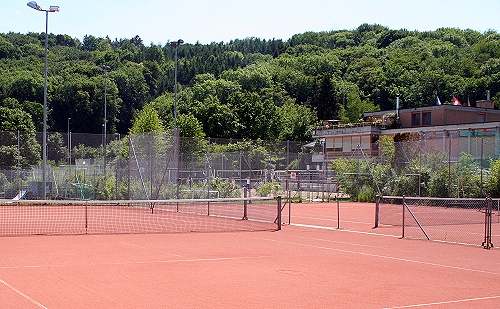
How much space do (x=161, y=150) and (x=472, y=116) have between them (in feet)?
126

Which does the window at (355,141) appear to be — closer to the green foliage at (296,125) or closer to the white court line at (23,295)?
the green foliage at (296,125)

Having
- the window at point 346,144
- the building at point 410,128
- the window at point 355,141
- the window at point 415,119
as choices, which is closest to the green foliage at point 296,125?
the building at point 410,128

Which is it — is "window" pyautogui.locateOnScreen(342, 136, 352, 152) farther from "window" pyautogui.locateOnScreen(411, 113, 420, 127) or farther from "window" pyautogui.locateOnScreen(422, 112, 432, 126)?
"window" pyautogui.locateOnScreen(422, 112, 432, 126)

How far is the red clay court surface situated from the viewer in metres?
9.36

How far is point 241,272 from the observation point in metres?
12.3

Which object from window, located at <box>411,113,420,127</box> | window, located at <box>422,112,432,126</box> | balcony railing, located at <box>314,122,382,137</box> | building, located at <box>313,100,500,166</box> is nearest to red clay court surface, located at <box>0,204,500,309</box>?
building, located at <box>313,100,500,166</box>

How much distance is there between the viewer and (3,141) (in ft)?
124

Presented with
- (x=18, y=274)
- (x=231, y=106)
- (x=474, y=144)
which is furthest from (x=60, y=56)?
(x=18, y=274)

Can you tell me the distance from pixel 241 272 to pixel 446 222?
607 inches

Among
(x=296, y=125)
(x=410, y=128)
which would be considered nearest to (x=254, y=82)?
(x=296, y=125)

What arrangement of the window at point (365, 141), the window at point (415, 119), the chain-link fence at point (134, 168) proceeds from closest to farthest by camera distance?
the chain-link fence at point (134, 168)
the window at point (415, 119)
the window at point (365, 141)

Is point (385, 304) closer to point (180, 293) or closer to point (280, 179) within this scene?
point (180, 293)

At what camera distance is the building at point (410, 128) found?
50438 mm

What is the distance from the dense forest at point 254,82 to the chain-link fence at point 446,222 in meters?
48.7
